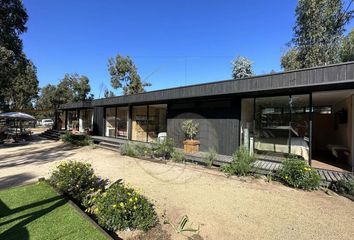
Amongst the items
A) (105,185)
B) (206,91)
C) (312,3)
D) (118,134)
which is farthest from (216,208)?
(312,3)

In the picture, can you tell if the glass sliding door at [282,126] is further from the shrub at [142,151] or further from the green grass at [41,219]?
the green grass at [41,219]

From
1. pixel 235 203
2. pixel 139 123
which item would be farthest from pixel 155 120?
pixel 235 203

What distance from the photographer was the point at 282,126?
729 cm

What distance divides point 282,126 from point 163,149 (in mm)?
4647

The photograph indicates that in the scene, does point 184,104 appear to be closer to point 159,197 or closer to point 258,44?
point 159,197

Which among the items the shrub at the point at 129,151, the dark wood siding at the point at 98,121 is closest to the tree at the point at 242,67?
the dark wood siding at the point at 98,121

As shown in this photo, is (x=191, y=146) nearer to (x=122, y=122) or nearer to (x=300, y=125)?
(x=300, y=125)

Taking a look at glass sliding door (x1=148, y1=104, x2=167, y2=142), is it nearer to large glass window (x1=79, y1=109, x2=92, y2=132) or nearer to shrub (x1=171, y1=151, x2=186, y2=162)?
shrub (x1=171, y1=151, x2=186, y2=162)

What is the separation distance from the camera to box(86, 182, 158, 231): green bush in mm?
3357

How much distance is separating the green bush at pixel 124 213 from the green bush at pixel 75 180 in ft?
4.17

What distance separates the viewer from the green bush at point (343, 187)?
4.85 m

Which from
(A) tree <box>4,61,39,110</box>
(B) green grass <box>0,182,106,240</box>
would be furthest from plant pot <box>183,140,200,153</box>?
(A) tree <box>4,61,39,110</box>

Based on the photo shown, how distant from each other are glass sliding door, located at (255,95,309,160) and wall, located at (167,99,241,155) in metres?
0.88

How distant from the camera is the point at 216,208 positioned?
4.34 metres
